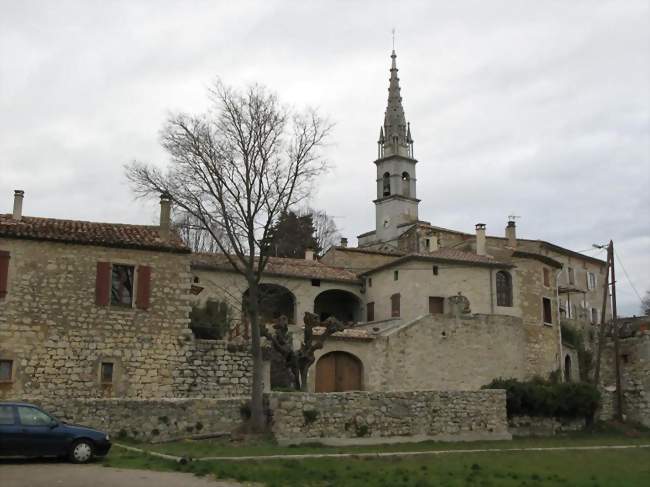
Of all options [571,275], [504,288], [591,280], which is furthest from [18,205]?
[591,280]

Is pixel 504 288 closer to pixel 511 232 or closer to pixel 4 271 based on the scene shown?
pixel 511 232

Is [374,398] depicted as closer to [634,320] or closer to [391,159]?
[634,320]

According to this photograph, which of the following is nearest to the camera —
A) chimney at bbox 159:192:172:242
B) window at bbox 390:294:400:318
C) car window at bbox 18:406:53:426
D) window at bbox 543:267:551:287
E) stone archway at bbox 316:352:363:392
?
car window at bbox 18:406:53:426

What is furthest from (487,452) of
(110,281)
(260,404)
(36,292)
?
(36,292)

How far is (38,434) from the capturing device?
15234mm

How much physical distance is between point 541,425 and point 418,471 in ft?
49.7

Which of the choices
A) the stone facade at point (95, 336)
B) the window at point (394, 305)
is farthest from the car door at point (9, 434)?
the window at point (394, 305)

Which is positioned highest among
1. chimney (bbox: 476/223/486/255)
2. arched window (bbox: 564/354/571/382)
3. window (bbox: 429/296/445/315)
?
chimney (bbox: 476/223/486/255)

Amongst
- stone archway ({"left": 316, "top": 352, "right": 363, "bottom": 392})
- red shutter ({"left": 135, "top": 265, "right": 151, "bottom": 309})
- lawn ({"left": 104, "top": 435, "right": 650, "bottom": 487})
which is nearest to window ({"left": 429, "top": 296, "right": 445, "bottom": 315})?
stone archway ({"left": 316, "top": 352, "right": 363, "bottom": 392})

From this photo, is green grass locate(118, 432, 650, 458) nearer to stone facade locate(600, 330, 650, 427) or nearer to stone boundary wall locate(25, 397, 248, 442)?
stone boundary wall locate(25, 397, 248, 442)

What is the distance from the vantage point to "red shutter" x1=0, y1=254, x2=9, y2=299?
24641mm

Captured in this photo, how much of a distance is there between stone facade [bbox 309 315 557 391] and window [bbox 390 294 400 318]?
49.8 inches

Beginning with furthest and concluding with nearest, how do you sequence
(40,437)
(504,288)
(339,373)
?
(504,288)
(339,373)
(40,437)

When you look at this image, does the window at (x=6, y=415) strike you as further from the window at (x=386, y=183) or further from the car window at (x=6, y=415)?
the window at (x=386, y=183)
